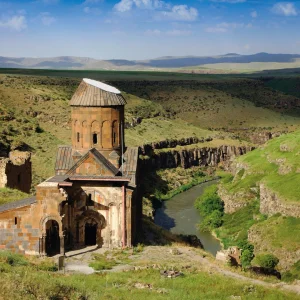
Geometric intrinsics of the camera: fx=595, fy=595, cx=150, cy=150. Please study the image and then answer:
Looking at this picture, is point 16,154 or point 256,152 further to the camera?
point 256,152

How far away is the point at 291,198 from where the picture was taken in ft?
116

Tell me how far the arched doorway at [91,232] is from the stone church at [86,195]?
0.13ft

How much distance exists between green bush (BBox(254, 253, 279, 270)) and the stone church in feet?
24.6

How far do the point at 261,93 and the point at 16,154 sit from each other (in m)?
89.1

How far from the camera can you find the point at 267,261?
29.1 metres

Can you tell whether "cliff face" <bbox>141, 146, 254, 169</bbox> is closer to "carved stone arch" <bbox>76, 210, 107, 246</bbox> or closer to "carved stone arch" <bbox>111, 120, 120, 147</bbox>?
"carved stone arch" <bbox>111, 120, 120, 147</bbox>

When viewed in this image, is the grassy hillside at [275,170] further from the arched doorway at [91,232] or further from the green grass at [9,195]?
the green grass at [9,195]

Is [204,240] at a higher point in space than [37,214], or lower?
lower

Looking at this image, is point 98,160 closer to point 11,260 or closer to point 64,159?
point 64,159

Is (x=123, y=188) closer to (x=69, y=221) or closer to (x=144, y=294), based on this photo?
(x=69, y=221)

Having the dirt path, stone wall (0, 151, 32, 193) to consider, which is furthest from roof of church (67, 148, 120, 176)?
stone wall (0, 151, 32, 193)

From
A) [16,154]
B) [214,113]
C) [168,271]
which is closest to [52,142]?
[16,154]

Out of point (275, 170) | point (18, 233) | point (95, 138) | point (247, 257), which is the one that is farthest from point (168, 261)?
point (275, 170)

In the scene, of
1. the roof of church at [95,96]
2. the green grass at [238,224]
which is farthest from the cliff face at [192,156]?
the roof of church at [95,96]
